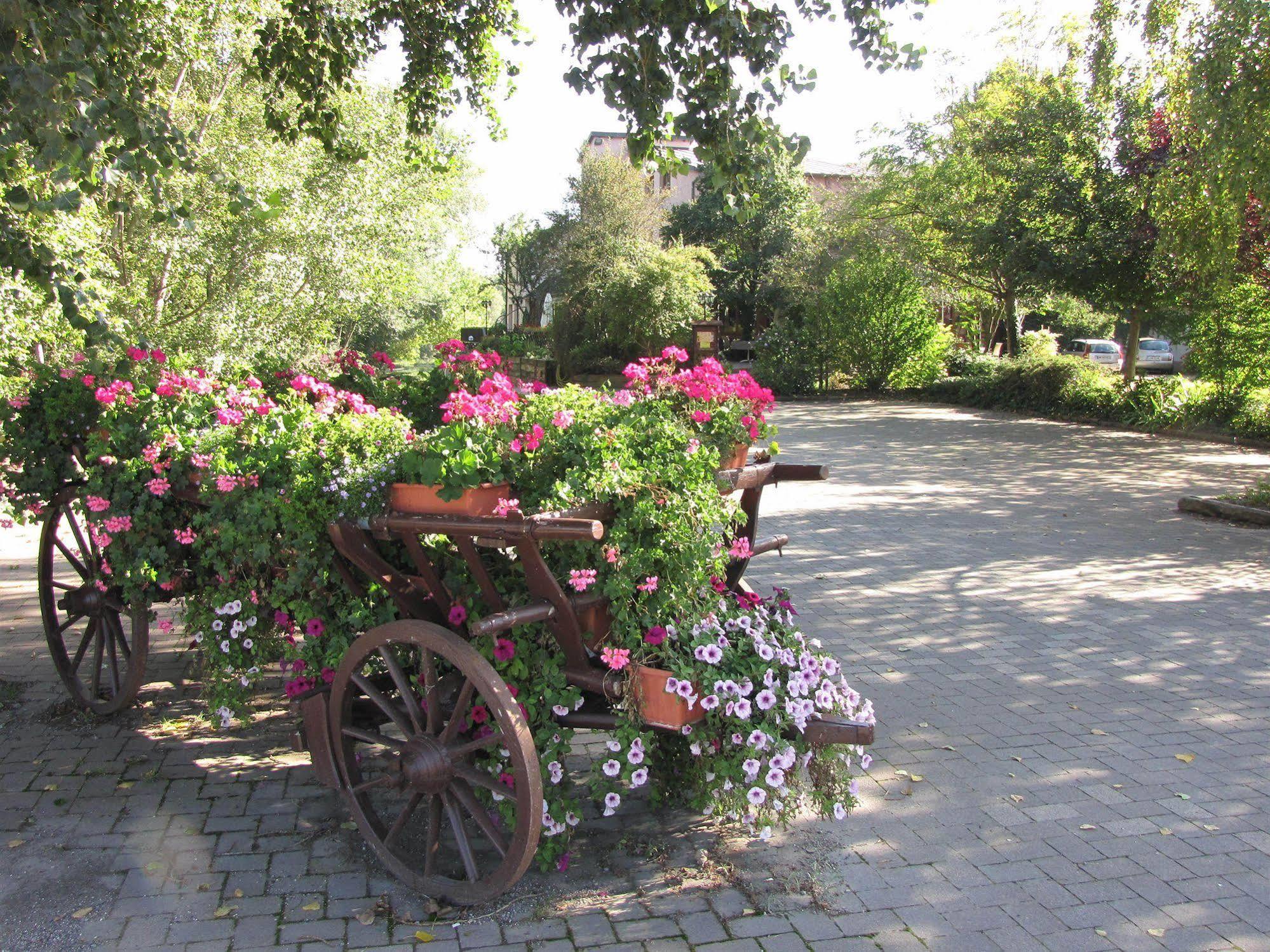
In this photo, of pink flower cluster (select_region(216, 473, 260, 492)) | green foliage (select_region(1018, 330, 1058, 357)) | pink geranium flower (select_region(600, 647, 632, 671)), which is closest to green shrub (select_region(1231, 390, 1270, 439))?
green foliage (select_region(1018, 330, 1058, 357))

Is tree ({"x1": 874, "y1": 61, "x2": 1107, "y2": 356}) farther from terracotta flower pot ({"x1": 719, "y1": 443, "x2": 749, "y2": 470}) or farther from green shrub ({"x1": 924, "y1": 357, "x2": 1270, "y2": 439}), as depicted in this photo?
terracotta flower pot ({"x1": 719, "y1": 443, "x2": 749, "y2": 470})

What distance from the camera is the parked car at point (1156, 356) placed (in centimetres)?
3569

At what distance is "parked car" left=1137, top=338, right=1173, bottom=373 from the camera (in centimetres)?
3569

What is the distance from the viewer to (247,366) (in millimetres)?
4934

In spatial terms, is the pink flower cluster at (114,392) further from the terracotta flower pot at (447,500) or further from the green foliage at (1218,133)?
the green foliage at (1218,133)

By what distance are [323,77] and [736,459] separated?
4956 millimetres

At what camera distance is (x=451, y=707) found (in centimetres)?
318

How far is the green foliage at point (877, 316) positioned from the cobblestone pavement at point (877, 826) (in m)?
17.9

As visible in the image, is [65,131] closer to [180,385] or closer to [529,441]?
[180,385]

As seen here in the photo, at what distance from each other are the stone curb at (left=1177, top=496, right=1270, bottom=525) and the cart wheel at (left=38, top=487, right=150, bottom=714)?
987cm

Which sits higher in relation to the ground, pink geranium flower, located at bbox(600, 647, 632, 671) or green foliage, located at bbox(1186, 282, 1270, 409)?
green foliage, located at bbox(1186, 282, 1270, 409)

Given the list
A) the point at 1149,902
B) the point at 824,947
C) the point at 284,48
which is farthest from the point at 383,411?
the point at 284,48

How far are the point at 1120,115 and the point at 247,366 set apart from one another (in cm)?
1682

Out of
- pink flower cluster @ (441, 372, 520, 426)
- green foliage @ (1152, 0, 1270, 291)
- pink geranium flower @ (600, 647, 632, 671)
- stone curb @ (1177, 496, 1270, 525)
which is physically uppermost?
green foliage @ (1152, 0, 1270, 291)
